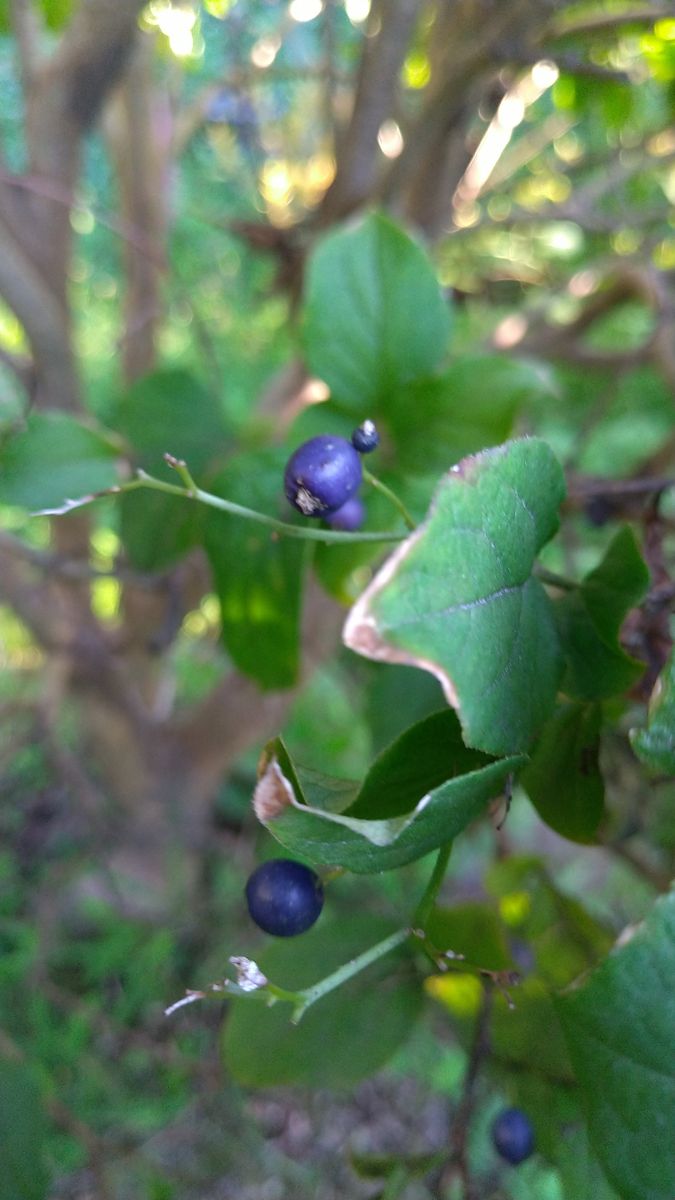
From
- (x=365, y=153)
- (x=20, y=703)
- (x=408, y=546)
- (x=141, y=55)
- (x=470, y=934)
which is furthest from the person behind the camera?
(x=20, y=703)

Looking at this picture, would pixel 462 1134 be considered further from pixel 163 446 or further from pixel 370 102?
pixel 370 102

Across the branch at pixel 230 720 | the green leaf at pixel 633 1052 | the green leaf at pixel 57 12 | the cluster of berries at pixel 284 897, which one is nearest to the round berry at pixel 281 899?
the cluster of berries at pixel 284 897

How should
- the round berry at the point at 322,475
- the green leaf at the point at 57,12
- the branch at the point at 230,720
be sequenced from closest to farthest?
the round berry at the point at 322,475 → the green leaf at the point at 57,12 → the branch at the point at 230,720

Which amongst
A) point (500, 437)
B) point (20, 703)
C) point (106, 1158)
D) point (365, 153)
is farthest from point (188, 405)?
point (106, 1158)

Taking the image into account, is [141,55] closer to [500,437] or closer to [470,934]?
[500,437]

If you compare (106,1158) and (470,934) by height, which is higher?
(470,934)

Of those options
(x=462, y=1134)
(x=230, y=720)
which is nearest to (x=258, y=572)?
(x=462, y=1134)

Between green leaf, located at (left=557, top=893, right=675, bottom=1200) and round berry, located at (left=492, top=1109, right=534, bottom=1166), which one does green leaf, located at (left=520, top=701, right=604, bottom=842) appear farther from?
round berry, located at (left=492, top=1109, right=534, bottom=1166)

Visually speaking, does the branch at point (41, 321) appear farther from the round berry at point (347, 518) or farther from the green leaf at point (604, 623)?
the green leaf at point (604, 623)
